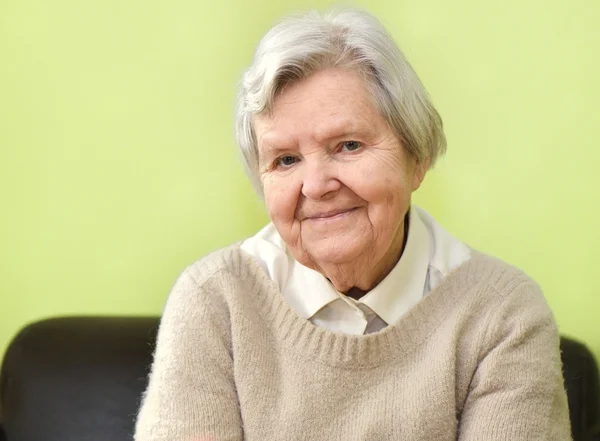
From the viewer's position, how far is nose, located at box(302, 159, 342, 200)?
Result: 1394 mm

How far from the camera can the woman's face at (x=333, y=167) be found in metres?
1.40

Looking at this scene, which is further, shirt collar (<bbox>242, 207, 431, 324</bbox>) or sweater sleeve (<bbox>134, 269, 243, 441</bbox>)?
shirt collar (<bbox>242, 207, 431, 324</bbox>)

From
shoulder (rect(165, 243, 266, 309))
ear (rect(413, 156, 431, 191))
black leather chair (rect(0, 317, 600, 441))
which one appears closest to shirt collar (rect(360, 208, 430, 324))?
ear (rect(413, 156, 431, 191))

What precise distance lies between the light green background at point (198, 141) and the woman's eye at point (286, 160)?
747 mm

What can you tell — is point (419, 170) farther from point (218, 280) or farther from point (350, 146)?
point (218, 280)

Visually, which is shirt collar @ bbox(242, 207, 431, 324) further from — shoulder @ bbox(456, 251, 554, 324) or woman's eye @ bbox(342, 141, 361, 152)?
woman's eye @ bbox(342, 141, 361, 152)

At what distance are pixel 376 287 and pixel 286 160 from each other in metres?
0.31

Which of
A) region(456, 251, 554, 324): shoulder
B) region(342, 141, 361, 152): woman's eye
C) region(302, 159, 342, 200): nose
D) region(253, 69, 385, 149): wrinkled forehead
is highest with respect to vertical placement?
region(253, 69, 385, 149): wrinkled forehead

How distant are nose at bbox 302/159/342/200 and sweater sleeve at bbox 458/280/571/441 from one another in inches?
15.6

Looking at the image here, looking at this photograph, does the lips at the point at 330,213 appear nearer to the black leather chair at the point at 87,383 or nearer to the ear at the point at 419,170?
the ear at the point at 419,170

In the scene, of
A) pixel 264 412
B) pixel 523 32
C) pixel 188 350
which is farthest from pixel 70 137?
pixel 523 32

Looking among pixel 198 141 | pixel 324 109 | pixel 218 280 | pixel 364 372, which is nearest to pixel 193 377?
pixel 218 280

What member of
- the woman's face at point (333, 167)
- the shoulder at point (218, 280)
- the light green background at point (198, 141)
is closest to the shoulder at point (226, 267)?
the shoulder at point (218, 280)

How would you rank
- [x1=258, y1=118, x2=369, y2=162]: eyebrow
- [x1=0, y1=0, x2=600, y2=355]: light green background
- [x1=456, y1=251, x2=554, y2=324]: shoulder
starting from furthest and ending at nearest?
[x1=0, y1=0, x2=600, y2=355]: light green background
[x1=456, y1=251, x2=554, y2=324]: shoulder
[x1=258, y1=118, x2=369, y2=162]: eyebrow
